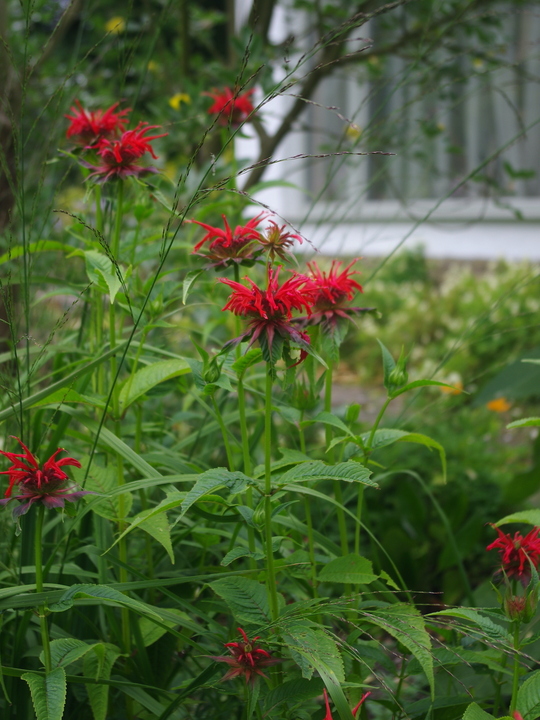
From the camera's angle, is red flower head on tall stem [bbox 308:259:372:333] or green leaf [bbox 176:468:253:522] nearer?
green leaf [bbox 176:468:253:522]

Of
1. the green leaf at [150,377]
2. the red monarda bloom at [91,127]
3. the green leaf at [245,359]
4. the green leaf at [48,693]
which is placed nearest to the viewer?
the green leaf at [48,693]

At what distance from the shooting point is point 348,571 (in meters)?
0.83

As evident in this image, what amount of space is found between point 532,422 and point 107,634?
630 millimetres

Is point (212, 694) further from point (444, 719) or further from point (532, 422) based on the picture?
point (532, 422)

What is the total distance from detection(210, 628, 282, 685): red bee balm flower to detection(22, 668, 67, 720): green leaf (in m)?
0.15

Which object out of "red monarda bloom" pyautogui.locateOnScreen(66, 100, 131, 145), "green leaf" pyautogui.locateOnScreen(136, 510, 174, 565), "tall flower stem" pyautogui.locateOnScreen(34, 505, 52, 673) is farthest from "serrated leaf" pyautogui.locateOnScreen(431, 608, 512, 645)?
"red monarda bloom" pyautogui.locateOnScreen(66, 100, 131, 145)

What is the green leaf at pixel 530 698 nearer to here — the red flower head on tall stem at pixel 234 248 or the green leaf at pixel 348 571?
the green leaf at pixel 348 571

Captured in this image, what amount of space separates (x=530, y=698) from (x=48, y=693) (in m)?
0.46

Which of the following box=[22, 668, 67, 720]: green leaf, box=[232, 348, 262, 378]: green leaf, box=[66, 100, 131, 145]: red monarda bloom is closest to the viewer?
box=[22, 668, 67, 720]: green leaf

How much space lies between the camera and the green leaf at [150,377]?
89cm

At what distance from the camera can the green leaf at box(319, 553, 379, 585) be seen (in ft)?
2.68

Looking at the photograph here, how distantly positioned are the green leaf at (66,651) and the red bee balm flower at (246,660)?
0.44 ft

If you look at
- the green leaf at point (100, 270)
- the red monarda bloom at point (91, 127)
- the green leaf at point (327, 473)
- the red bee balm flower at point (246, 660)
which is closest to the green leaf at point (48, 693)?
the red bee balm flower at point (246, 660)

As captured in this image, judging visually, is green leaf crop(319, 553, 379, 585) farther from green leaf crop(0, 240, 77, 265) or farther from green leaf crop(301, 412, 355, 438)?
green leaf crop(0, 240, 77, 265)
